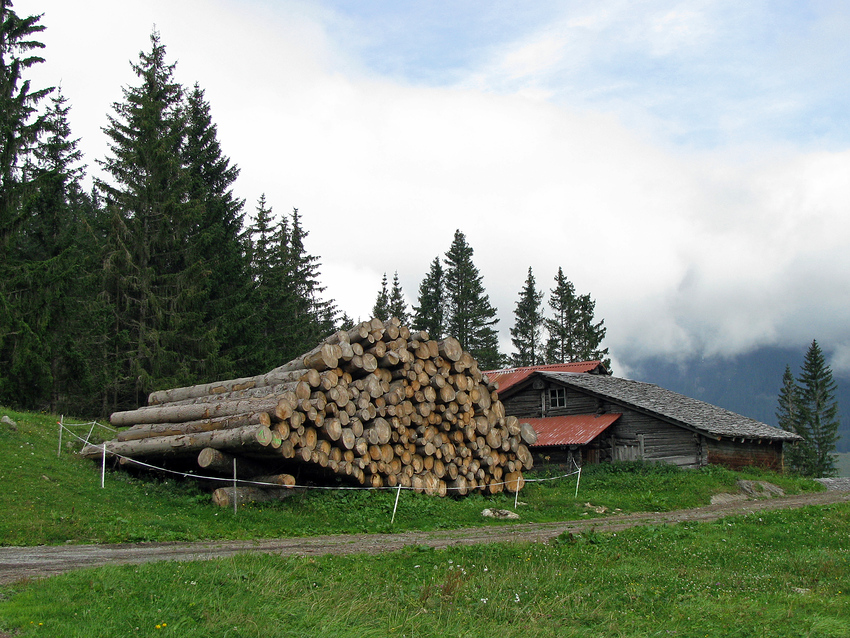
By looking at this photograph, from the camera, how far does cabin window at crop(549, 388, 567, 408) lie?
33094mm

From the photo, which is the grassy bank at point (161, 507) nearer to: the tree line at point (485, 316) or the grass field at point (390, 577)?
the grass field at point (390, 577)

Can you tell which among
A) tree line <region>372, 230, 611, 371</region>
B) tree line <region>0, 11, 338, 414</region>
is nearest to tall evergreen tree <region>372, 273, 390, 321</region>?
tree line <region>372, 230, 611, 371</region>

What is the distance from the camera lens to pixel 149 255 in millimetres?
29656

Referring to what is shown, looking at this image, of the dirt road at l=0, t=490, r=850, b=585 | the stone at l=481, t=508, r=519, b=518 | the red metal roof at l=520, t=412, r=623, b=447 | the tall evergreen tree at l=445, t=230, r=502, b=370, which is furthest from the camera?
the tall evergreen tree at l=445, t=230, r=502, b=370

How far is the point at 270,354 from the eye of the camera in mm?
36656

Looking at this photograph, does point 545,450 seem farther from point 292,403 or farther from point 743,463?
point 292,403

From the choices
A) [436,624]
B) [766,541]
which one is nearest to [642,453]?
[766,541]

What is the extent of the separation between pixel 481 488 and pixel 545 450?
40.1ft

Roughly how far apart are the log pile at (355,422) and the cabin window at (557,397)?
12.7m

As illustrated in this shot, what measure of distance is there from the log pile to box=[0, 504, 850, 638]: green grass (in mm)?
5574

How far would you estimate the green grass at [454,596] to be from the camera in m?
6.12

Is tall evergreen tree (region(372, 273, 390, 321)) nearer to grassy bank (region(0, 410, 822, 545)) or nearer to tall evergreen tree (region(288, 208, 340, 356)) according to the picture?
tall evergreen tree (region(288, 208, 340, 356))

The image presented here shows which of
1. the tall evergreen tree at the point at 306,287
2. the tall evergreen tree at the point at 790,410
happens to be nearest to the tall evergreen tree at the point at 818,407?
the tall evergreen tree at the point at 790,410

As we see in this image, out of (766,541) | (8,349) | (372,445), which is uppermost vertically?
(8,349)
